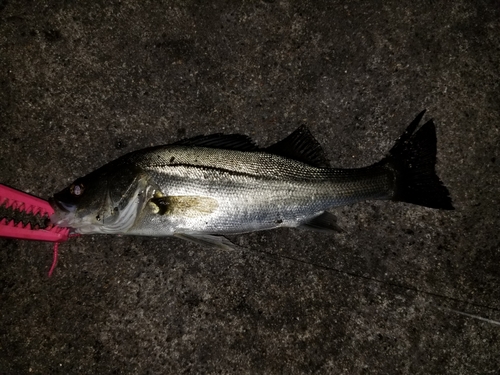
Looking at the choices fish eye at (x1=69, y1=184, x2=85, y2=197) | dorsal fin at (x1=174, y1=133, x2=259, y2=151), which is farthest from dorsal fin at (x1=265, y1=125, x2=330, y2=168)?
fish eye at (x1=69, y1=184, x2=85, y2=197)

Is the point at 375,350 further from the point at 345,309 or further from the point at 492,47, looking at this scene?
the point at 492,47

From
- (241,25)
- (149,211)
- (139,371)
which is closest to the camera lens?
(149,211)

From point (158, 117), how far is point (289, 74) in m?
1.11

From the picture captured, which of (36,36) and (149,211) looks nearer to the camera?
(149,211)

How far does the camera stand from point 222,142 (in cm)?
246

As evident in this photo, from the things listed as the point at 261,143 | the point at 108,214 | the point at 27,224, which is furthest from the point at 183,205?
the point at 27,224

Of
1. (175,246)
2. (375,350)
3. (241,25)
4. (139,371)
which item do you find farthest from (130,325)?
(241,25)

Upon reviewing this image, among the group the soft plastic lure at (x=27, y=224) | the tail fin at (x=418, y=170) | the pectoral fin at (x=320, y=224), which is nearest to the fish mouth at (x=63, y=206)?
the soft plastic lure at (x=27, y=224)

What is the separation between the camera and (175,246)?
2.70 meters

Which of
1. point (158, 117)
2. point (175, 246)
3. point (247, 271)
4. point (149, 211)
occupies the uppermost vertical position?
point (158, 117)

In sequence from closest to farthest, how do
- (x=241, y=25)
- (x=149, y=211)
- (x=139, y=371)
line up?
1. (x=149, y=211)
2. (x=139, y=371)
3. (x=241, y=25)

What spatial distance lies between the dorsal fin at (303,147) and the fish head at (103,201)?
38.3 inches

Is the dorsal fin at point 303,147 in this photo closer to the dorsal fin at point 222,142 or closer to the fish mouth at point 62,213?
the dorsal fin at point 222,142

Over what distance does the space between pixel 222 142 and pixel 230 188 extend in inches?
14.3
